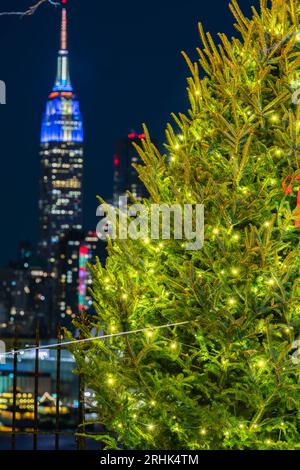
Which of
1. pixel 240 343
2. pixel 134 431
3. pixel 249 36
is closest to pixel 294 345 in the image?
pixel 240 343

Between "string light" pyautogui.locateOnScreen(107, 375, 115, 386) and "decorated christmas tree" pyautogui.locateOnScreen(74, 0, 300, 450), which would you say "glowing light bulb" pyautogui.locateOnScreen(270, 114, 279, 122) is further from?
"string light" pyautogui.locateOnScreen(107, 375, 115, 386)

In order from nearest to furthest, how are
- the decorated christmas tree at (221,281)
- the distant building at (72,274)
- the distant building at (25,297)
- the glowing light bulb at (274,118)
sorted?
the decorated christmas tree at (221,281) → the glowing light bulb at (274,118) → the distant building at (25,297) → the distant building at (72,274)

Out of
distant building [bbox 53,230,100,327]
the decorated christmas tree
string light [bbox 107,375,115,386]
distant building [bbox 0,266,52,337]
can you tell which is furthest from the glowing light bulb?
distant building [bbox 53,230,100,327]

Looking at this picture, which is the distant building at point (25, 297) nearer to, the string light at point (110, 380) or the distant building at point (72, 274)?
the distant building at point (72, 274)

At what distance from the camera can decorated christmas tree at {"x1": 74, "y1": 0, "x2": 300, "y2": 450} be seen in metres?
5.85

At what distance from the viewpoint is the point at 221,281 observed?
19.3 ft

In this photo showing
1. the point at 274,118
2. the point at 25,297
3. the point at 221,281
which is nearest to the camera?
the point at 221,281

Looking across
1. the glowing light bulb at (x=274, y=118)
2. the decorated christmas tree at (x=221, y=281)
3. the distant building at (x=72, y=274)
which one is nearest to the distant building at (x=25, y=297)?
the distant building at (x=72, y=274)

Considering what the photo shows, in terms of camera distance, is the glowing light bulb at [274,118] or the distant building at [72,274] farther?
the distant building at [72,274]

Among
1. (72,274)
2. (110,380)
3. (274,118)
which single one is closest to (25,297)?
(72,274)

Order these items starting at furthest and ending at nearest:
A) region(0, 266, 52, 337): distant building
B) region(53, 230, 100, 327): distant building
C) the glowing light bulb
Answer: region(53, 230, 100, 327): distant building → region(0, 266, 52, 337): distant building → the glowing light bulb

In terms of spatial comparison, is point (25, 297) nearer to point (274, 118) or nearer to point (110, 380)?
point (110, 380)

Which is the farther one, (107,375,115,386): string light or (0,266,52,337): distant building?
(0,266,52,337): distant building

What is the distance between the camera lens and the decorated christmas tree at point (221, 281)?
5.85 metres
